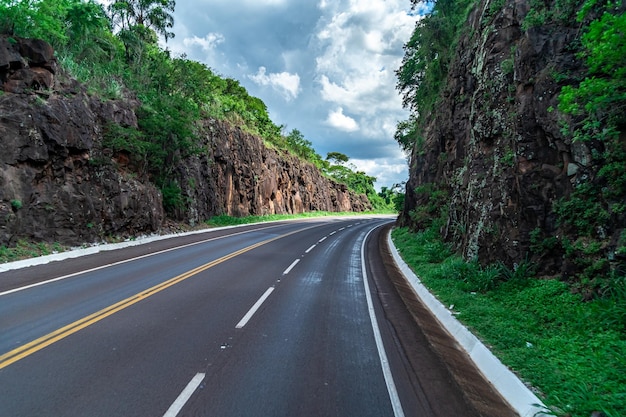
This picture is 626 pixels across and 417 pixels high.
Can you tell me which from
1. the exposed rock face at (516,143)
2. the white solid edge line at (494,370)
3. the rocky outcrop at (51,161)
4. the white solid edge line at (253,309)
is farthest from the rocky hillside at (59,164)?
the exposed rock face at (516,143)

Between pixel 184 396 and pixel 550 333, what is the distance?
17.6 feet

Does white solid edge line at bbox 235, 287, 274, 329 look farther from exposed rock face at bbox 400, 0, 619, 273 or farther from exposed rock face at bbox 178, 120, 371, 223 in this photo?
exposed rock face at bbox 178, 120, 371, 223

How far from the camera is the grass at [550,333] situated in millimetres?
3709

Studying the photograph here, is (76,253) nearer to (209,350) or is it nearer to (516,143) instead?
(209,350)

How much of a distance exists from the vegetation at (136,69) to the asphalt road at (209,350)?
1165 cm

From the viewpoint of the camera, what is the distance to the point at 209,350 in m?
4.77

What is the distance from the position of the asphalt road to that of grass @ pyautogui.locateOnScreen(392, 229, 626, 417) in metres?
1.04

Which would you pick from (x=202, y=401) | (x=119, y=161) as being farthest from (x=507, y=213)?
(x=119, y=161)

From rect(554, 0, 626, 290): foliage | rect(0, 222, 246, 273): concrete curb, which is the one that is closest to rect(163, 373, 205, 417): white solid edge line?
rect(554, 0, 626, 290): foliage

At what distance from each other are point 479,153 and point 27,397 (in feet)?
38.3

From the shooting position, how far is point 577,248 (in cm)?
667

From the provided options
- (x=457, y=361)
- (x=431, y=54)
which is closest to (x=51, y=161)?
(x=457, y=361)

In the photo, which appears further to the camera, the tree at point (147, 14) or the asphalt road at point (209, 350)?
the tree at point (147, 14)

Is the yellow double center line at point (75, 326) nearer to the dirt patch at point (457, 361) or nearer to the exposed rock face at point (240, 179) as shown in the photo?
the dirt patch at point (457, 361)
